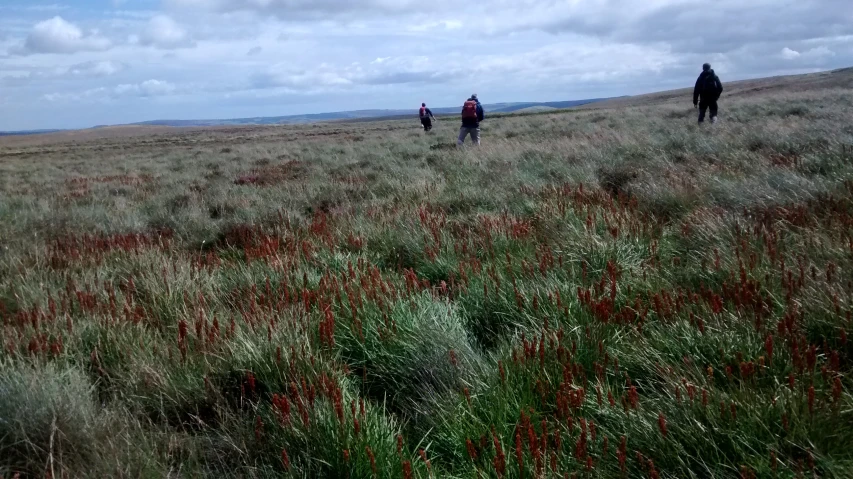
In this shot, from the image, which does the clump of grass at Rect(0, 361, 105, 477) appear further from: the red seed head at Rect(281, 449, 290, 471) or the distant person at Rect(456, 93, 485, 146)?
the distant person at Rect(456, 93, 485, 146)

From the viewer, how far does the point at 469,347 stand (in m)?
3.02

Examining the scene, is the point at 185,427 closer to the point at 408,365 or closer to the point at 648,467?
the point at 408,365

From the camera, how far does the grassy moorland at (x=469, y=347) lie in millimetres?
2074

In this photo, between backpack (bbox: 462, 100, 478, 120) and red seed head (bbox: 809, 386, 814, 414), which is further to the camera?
backpack (bbox: 462, 100, 478, 120)

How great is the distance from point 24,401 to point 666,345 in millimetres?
2784

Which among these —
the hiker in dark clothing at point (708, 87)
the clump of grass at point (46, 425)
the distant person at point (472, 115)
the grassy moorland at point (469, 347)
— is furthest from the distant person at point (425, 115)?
the clump of grass at point (46, 425)

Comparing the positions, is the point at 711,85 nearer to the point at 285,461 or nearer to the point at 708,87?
the point at 708,87

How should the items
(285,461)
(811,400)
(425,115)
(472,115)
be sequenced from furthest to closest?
(425,115)
(472,115)
(285,461)
(811,400)

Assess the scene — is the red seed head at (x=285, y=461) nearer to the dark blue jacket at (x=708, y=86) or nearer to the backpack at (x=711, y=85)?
the dark blue jacket at (x=708, y=86)

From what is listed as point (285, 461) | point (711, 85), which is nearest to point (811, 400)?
point (285, 461)

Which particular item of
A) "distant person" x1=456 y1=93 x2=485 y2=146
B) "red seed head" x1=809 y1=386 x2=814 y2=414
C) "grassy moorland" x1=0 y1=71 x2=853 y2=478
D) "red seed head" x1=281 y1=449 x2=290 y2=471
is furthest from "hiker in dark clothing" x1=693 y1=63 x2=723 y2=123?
"red seed head" x1=281 y1=449 x2=290 y2=471

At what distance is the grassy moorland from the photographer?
207 centimetres

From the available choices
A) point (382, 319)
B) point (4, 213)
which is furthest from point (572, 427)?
point (4, 213)

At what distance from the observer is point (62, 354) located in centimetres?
318
